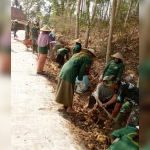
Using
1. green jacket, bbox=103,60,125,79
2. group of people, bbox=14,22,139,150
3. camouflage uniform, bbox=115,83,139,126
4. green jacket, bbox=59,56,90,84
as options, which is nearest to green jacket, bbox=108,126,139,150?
group of people, bbox=14,22,139,150

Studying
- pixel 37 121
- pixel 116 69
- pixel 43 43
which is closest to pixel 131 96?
pixel 37 121

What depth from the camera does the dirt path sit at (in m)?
3.20

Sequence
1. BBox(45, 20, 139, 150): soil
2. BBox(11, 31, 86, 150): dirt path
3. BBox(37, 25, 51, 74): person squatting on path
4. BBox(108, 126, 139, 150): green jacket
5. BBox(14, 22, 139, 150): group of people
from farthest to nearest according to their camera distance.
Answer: BBox(37, 25, 51, 74): person squatting on path → BBox(45, 20, 139, 150): soil → BBox(11, 31, 86, 150): dirt path → BBox(14, 22, 139, 150): group of people → BBox(108, 126, 139, 150): green jacket

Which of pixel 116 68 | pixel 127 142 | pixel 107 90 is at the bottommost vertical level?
pixel 107 90

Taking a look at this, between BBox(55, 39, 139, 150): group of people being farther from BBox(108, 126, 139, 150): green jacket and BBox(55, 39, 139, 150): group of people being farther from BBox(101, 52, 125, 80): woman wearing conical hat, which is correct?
BBox(108, 126, 139, 150): green jacket

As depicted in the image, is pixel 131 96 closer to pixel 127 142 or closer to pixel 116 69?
pixel 127 142

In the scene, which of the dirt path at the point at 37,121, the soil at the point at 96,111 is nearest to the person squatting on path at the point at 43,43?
the soil at the point at 96,111

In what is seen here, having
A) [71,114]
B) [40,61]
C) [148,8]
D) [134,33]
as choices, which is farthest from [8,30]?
[134,33]

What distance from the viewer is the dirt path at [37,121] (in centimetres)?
320

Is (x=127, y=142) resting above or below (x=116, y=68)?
below

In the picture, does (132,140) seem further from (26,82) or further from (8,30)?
(26,82)

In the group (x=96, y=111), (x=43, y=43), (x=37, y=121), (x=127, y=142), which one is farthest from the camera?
(x=43, y=43)

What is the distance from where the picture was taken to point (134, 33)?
830cm

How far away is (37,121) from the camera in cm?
382
